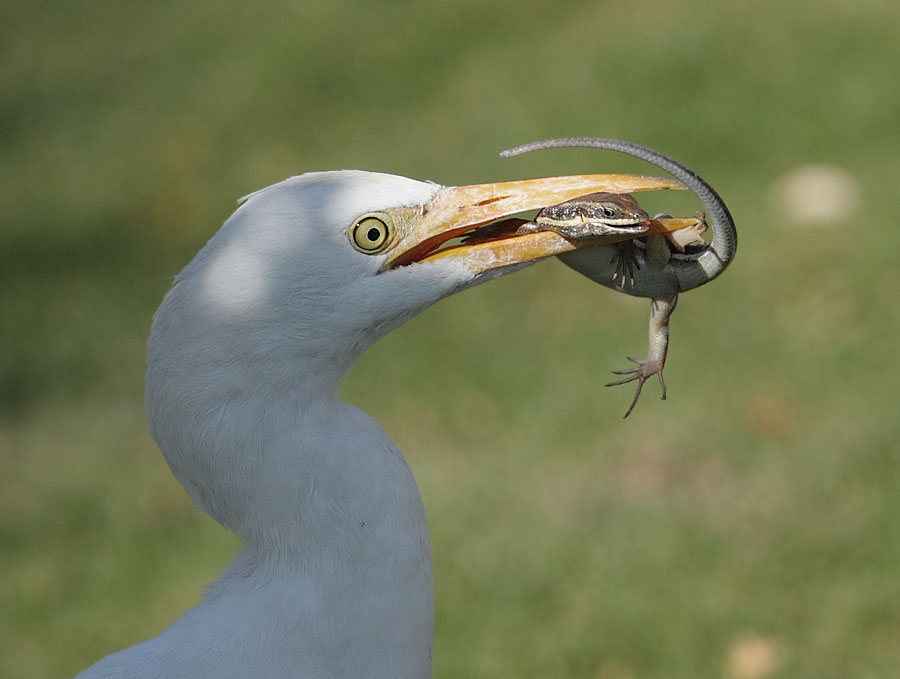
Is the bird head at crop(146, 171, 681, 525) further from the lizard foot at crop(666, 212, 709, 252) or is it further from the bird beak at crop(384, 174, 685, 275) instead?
the lizard foot at crop(666, 212, 709, 252)

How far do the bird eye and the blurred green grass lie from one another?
223 cm

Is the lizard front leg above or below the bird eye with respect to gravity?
below

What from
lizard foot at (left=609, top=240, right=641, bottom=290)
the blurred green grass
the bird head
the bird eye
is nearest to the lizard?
lizard foot at (left=609, top=240, right=641, bottom=290)

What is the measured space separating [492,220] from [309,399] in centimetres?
44

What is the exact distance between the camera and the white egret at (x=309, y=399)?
2.06 meters

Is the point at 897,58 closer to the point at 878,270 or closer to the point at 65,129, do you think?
the point at 878,270

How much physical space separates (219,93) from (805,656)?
5040mm

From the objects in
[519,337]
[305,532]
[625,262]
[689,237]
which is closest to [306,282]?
[305,532]

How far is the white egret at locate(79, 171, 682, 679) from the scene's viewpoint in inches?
81.0

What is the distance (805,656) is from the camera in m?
3.82

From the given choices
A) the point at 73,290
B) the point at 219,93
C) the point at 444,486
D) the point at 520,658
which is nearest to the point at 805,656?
the point at 520,658

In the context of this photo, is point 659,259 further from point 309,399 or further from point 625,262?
point 309,399

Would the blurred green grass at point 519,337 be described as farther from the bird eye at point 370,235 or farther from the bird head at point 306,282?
the bird eye at point 370,235

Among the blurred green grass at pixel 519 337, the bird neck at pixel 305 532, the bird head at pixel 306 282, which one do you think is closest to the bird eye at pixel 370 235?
the bird head at pixel 306 282
